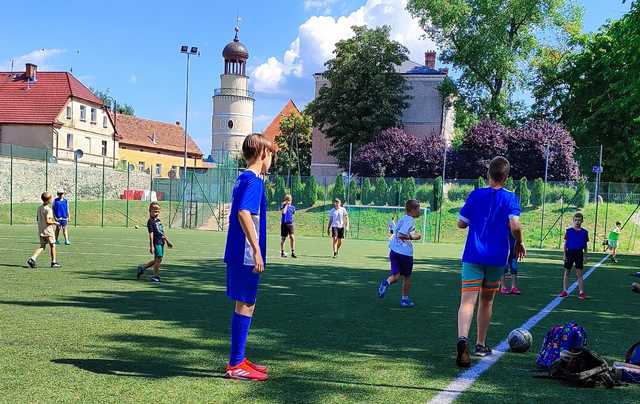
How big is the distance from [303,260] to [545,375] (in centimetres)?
1279

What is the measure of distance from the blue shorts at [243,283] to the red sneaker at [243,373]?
0.59 m

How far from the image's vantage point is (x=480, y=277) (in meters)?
5.97

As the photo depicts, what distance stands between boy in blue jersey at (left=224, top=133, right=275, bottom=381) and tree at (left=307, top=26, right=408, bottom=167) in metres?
45.4

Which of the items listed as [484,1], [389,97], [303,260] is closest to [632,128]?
[484,1]

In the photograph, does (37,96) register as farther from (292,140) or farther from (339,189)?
(339,189)

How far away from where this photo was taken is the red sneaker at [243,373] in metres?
5.01

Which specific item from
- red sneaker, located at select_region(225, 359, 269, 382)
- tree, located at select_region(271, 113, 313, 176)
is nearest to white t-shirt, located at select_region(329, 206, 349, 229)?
red sneaker, located at select_region(225, 359, 269, 382)

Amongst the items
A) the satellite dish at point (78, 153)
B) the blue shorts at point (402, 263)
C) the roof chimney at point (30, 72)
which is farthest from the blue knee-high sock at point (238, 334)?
the roof chimney at point (30, 72)

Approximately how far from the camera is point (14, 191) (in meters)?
38.2

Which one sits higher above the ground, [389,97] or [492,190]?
[389,97]

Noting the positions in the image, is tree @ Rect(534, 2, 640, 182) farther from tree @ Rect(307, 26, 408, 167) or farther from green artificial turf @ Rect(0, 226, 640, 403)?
green artificial turf @ Rect(0, 226, 640, 403)

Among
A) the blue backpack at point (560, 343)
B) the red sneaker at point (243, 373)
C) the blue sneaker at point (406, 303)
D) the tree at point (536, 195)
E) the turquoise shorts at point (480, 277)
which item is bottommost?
the blue sneaker at point (406, 303)

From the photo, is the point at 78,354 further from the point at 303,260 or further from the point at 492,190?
the point at 303,260

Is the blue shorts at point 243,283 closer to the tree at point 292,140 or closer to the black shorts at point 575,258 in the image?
the black shorts at point 575,258
